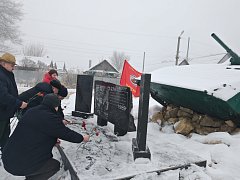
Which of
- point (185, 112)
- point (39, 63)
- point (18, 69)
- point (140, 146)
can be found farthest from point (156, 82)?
point (39, 63)

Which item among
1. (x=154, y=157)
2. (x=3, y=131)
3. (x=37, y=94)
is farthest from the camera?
(x=37, y=94)

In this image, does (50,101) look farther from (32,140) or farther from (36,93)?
(36,93)

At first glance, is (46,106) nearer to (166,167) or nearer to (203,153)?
(166,167)

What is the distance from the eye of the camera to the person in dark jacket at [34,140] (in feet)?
9.04

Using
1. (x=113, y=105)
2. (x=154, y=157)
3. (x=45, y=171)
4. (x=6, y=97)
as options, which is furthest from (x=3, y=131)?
(x=154, y=157)

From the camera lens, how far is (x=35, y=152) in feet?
9.19

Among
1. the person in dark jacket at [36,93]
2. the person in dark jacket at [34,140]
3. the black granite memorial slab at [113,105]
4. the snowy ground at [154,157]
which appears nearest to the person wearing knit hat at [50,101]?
the person in dark jacket at [34,140]

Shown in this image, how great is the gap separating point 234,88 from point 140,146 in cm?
199

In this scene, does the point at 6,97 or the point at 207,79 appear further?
the point at 207,79

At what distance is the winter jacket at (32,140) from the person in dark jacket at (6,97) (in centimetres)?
102

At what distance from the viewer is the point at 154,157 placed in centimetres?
380

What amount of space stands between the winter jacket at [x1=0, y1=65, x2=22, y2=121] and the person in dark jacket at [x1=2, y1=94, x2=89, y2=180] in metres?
Answer: 1.01

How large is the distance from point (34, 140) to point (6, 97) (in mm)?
1268

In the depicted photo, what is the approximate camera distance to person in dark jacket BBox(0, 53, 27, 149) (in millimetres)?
3680
